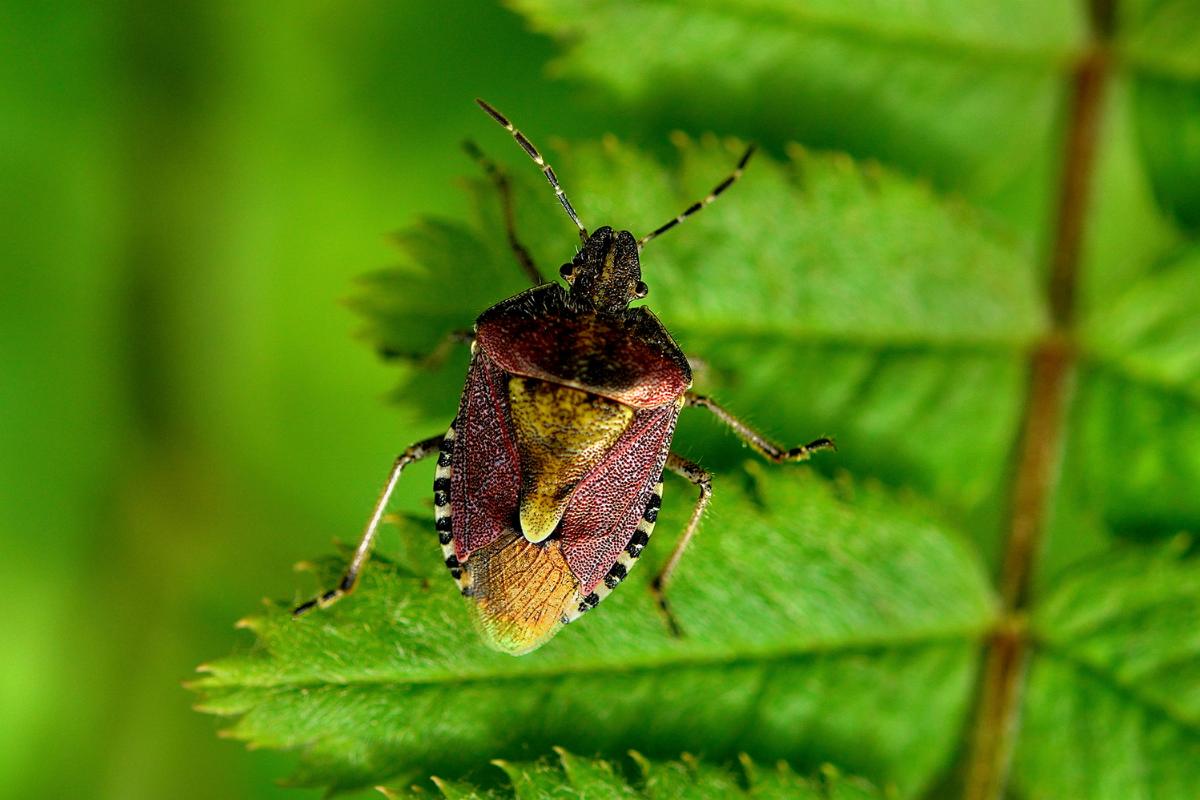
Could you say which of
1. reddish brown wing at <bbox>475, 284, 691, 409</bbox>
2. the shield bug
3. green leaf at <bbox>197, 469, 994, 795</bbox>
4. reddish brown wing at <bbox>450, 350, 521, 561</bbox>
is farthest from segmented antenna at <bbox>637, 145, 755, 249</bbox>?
green leaf at <bbox>197, 469, 994, 795</bbox>

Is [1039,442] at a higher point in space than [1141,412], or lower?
lower

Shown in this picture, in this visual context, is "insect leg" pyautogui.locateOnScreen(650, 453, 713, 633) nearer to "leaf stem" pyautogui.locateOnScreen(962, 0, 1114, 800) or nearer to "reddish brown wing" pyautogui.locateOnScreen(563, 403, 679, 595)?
"reddish brown wing" pyautogui.locateOnScreen(563, 403, 679, 595)

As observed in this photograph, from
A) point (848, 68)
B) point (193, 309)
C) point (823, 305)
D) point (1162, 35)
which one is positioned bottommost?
point (823, 305)

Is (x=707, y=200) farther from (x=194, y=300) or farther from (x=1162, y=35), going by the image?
(x=194, y=300)

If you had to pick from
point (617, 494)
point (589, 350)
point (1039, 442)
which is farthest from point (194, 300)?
point (1039, 442)

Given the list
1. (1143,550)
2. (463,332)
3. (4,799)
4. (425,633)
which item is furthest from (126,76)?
(1143,550)

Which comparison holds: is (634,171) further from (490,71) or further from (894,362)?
(490,71)
